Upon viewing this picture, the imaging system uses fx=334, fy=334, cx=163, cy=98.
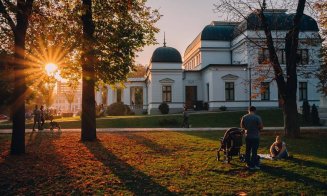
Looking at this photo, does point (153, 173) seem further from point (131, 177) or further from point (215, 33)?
point (215, 33)

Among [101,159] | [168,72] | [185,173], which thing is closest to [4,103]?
[168,72]

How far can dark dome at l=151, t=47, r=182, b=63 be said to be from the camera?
44.4 m

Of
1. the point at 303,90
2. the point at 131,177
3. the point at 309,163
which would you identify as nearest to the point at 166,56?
the point at 303,90

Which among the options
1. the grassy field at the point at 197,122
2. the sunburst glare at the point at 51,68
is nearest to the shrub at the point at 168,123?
the grassy field at the point at 197,122

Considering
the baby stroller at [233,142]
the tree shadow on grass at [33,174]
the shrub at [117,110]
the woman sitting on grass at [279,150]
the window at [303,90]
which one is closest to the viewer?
the tree shadow on grass at [33,174]

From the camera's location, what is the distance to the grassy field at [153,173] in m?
7.90

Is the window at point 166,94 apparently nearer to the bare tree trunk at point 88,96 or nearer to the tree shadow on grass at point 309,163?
the bare tree trunk at point 88,96

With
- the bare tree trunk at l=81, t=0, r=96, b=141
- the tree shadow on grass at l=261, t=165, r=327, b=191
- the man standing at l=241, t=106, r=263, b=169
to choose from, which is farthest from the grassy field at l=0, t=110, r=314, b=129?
the tree shadow on grass at l=261, t=165, r=327, b=191

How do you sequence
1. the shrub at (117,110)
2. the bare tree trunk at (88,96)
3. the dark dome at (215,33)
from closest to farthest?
the bare tree trunk at (88,96) → the shrub at (117,110) → the dark dome at (215,33)

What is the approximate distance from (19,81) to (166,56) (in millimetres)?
32693

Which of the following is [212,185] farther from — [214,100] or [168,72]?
[168,72]

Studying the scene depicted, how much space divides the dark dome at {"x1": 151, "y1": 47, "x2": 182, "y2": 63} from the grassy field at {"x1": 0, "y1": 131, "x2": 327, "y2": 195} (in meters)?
30.7

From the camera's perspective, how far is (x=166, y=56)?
4466 centimetres

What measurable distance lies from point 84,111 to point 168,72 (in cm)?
2720
